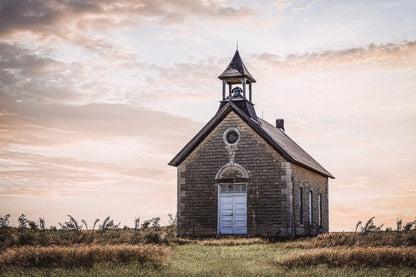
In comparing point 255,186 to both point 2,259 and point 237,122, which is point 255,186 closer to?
point 237,122

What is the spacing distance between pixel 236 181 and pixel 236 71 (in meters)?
6.48

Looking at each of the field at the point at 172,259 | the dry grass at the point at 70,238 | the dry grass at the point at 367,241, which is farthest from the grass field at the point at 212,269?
the dry grass at the point at 367,241

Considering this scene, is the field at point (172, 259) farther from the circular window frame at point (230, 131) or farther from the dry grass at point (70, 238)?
the circular window frame at point (230, 131)

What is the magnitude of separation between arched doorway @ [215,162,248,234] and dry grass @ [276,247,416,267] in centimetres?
1132

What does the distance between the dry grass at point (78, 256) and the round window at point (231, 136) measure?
13.2 meters

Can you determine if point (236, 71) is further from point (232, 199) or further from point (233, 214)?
point (233, 214)

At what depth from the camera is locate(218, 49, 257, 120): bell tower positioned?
30500mm

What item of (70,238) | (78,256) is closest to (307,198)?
(70,238)

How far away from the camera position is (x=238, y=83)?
104ft

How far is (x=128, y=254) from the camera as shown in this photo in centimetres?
1591

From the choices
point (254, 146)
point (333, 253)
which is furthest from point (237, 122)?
point (333, 253)

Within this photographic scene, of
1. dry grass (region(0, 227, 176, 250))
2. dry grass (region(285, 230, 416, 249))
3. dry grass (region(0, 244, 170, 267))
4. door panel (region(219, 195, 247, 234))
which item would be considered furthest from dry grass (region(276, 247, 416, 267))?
door panel (region(219, 195, 247, 234))

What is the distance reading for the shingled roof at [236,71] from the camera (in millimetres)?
30670

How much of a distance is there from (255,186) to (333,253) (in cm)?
1164
